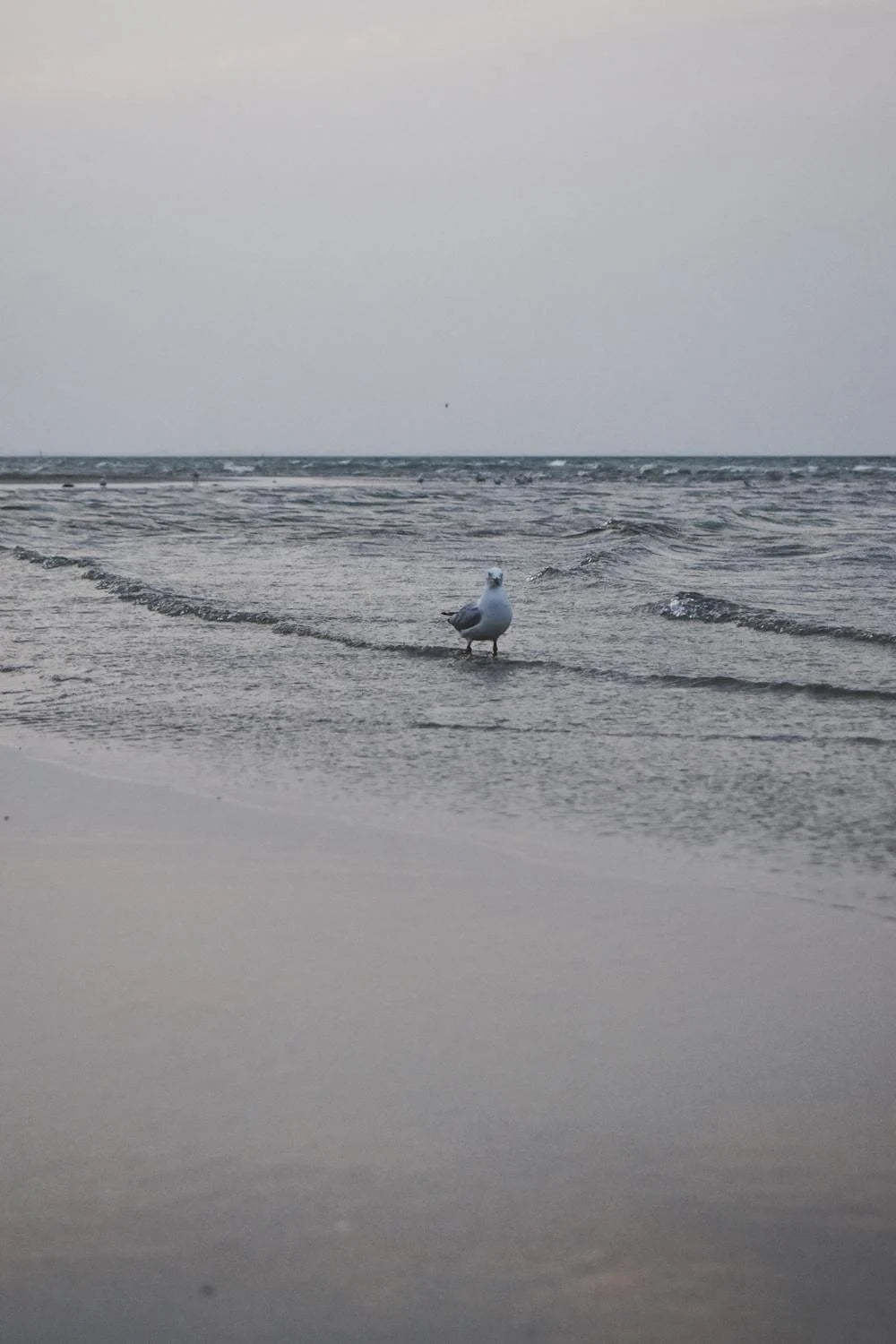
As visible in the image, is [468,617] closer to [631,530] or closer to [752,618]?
[752,618]

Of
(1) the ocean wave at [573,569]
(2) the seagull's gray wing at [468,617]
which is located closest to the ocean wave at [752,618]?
(2) the seagull's gray wing at [468,617]

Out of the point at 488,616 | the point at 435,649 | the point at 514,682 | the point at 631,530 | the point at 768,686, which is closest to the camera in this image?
the point at 768,686

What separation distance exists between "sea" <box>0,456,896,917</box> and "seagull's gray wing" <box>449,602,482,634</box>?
8.0 inches

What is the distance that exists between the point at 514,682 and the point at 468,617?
1.07 m

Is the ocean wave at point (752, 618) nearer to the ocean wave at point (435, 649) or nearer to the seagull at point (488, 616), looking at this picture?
the ocean wave at point (435, 649)

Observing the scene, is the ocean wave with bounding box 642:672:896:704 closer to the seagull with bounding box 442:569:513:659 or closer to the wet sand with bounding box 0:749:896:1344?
the seagull with bounding box 442:569:513:659

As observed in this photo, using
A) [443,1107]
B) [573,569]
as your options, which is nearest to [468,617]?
[573,569]

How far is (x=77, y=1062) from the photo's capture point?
287 centimetres

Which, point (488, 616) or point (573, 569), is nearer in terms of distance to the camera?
point (488, 616)

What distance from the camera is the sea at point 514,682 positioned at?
17.5 feet

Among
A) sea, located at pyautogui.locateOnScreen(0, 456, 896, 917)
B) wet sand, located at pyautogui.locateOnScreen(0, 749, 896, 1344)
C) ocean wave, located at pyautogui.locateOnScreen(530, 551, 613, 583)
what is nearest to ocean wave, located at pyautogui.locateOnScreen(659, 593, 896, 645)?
sea, located at pyautogui.locateOnScreen(0, 456, 896, 917)

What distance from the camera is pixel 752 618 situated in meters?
10.5

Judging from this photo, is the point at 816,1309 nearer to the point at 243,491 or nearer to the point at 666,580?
the point at 666,580

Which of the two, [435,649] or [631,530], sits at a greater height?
[631,530]
